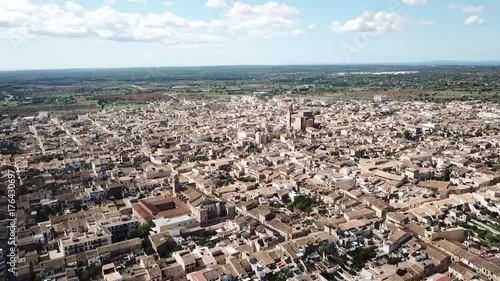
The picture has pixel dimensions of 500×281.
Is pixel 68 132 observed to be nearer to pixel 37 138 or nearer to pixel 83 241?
pixel 37 138

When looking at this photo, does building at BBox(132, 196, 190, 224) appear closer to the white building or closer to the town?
the town

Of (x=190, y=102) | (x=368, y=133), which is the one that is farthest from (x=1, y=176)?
(x=190, y=102)

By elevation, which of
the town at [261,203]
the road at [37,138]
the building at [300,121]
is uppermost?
the building at [300,121]

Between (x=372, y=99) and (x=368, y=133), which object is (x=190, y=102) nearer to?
(x=372, y=99)

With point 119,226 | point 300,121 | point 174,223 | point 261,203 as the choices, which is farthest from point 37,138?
point 261,203

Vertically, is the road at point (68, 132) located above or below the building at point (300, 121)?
below

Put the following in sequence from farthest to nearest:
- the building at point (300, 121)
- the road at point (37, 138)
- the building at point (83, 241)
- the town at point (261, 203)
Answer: the building at point (300, 121)
the road at point (37, 138)
the building at point (83, 241)
the town at point (261, 203)

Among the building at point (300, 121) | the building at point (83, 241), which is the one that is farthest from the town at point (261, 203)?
the building at point (300, 121)

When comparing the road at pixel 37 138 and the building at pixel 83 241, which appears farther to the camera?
the road at pixel 37 138

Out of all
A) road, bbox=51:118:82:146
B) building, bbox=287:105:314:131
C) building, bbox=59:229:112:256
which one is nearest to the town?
building, bbox=59:229:112:256

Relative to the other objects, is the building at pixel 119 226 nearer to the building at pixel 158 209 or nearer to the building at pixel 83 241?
the building at pixel 83 241
